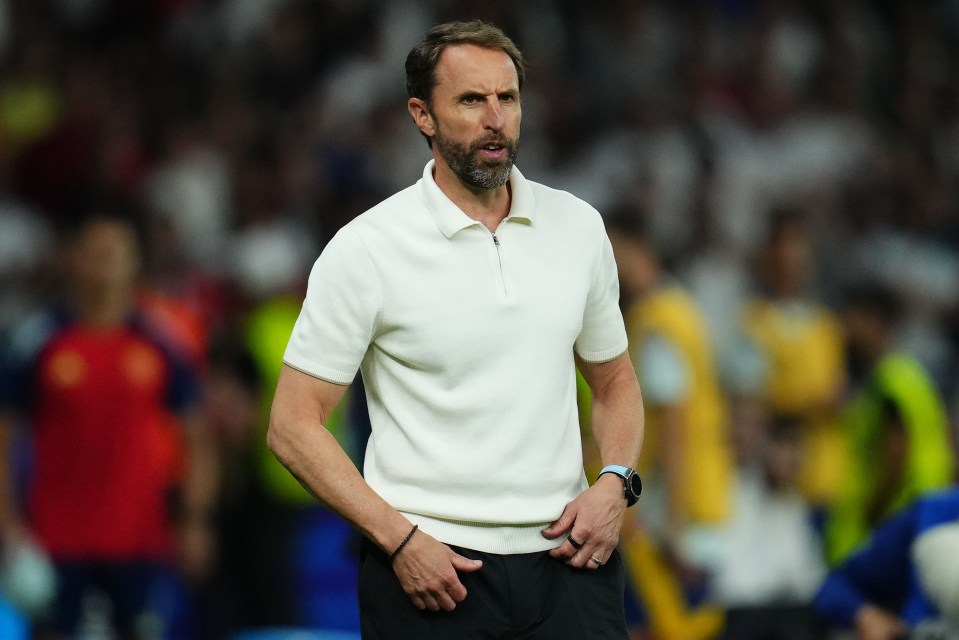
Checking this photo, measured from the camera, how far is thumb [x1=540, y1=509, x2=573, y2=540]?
12.0 ft

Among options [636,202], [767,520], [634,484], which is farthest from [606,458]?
[636,202]

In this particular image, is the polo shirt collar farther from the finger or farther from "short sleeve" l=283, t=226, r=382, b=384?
the finger

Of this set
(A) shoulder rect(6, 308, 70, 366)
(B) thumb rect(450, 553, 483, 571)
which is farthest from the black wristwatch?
(A) shoulder rect(6, 308, 70, 366)

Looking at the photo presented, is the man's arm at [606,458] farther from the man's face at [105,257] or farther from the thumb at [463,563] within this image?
the man's face at [105,257]

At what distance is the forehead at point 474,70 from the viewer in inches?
144

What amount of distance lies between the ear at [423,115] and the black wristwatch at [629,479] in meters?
0.84

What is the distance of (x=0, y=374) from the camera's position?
21.5ft

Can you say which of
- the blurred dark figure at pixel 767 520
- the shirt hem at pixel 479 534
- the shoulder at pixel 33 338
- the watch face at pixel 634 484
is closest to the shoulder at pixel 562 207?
the watch face at pixel 634 484

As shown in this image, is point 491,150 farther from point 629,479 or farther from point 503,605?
point 503,605

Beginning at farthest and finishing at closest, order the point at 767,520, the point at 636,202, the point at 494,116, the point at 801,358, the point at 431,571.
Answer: the point at 636,202 → the point at 801,358 → the point at 767,520 → the point at 494,116 → the point at 431,571

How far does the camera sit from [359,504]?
3.54 metres

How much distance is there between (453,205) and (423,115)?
0.77 feet

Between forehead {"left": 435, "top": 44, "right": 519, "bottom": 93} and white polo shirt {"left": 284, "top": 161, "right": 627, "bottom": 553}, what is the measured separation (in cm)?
25

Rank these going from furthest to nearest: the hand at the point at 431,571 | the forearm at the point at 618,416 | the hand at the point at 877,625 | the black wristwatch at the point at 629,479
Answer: the hand at the point at 877,625 → the forearm at the point at 618,416 → the black wristwatch at the point at 629,479 → the hand at the point at 431,571
